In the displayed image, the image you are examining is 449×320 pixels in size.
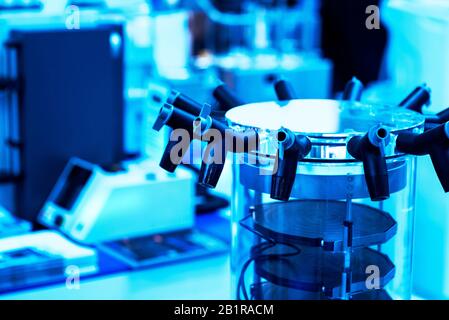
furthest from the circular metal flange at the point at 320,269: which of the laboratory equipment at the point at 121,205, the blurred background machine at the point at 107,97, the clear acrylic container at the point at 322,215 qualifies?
the laboratory equipment at the point at 121,205

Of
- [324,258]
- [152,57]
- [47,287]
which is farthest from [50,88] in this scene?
[324,258]

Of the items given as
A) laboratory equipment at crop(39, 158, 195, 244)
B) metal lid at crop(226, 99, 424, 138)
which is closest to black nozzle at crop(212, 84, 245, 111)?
metal lid at crop(226, 99, 424, 138)

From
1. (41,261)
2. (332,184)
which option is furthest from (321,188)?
(41,261)

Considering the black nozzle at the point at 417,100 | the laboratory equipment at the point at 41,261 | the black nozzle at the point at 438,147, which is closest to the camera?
the black nozzle at the point at 438,147

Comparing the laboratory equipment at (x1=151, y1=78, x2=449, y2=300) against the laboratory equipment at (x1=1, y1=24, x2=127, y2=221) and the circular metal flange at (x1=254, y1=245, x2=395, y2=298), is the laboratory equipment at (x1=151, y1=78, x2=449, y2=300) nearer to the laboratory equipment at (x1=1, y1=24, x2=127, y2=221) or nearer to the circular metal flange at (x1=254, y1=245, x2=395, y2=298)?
the circular metal flange at (x1=254, y1=245, x2=395, y2=298)

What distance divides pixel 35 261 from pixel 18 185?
31cm

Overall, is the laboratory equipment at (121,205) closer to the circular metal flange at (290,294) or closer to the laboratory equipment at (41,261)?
the laboratory equipment at (41,261)

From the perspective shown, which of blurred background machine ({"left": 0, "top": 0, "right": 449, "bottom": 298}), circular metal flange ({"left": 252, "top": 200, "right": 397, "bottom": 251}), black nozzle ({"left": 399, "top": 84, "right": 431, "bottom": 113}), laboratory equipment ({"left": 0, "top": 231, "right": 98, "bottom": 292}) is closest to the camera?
circular metal flange ({"left": 252, "top": 200, "right": 397, "bottom": 251})

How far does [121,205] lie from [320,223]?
560 millimetres

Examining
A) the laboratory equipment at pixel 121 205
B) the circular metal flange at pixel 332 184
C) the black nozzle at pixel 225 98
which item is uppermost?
the black nozzle at pixel 225 98

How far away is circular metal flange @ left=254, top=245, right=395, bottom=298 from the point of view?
0.96 meters

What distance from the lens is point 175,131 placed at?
35.7 inches

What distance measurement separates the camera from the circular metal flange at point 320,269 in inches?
37.8

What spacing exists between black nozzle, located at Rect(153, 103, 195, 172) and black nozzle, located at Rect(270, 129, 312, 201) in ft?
0.36
